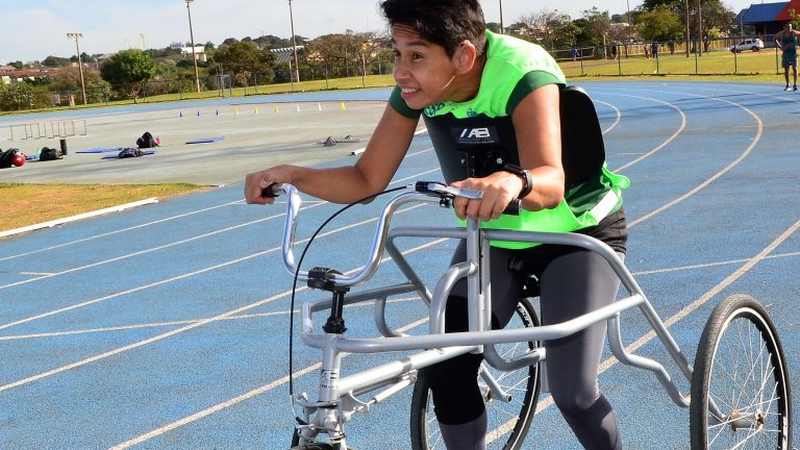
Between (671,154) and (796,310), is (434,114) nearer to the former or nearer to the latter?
(796,310)

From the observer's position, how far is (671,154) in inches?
609

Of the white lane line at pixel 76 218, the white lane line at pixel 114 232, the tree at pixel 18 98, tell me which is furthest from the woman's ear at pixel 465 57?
the tree at pixel 18 98

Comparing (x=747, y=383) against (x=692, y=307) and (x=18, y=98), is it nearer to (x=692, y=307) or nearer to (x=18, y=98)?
(x=692, y=307)

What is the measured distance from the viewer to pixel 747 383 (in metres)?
3.41

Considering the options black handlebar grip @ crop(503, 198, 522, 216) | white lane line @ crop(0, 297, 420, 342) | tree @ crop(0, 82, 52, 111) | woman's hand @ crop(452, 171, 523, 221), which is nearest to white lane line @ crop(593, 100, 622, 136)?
white lane line @ crop(0, 297, 420, 342)

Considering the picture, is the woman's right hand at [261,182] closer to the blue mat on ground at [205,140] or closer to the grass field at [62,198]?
the grass field at [62,198]

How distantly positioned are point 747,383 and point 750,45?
246 feet

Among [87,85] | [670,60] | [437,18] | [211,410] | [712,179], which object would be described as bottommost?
[211,410]

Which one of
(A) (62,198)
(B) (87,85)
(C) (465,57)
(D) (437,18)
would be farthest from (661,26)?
(D) (437,18)

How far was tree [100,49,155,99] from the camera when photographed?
84312 mm

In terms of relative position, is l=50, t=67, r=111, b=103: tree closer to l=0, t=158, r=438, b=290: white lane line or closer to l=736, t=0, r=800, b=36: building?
l=736, t=0, r=800, b=36: building

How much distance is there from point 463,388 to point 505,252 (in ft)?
1.35

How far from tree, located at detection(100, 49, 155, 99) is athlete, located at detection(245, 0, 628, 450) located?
8299cm

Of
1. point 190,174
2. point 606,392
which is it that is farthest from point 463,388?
point 190,174
